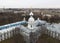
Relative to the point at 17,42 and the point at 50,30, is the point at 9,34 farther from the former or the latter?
the point at 50,30

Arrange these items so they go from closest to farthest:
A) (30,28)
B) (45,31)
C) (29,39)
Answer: (29,39), (30,28), (45,31)

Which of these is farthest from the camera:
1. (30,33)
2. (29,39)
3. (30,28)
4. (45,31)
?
(45,31)

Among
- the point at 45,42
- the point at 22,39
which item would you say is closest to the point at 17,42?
the point at 22,39

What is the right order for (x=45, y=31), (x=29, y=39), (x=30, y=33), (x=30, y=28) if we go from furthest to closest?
(x=45, y=31) → (x=30, y=28) → (x=30, y=33) → (x=29, y=39)

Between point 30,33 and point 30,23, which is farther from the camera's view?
point 30,23

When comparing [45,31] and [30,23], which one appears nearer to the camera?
[30,23]

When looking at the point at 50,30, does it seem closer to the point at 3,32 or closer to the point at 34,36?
the point at 34,36

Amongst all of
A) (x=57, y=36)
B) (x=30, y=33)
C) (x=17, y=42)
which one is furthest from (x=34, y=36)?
(x=57, y=36)

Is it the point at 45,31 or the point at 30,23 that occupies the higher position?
the point at 30,23

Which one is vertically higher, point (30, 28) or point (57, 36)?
point (30, 28)
